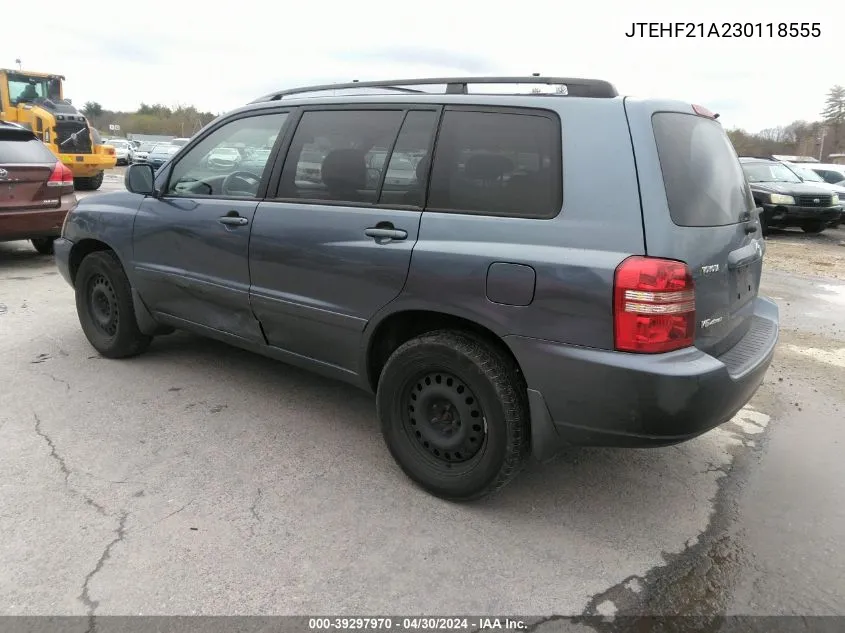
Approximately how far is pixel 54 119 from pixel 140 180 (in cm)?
1547

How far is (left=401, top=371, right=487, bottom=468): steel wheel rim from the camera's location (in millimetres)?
2850

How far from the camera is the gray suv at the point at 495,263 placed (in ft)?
8.00

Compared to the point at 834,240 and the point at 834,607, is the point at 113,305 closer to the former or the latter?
the point at 834,607

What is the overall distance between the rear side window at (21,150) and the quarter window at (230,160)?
14.2 ft

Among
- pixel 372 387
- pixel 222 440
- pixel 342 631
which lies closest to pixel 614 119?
pixel 372 387

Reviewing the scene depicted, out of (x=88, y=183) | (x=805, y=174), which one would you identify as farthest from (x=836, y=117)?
(x=88, y=183)

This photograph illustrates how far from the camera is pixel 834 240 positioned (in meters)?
12.8

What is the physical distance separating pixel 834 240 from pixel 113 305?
522 inches

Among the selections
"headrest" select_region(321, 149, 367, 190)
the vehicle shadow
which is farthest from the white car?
"headrest" select_region(321, 149, 367, 190)

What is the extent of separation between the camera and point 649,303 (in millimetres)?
2367

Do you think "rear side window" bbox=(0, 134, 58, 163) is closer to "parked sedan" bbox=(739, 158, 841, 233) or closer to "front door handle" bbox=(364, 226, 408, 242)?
"front door handle" bbox=(364, 226, 408, 242)

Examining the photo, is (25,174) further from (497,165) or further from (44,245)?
(497,165)

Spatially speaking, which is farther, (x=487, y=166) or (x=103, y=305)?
(x=103, y=305)

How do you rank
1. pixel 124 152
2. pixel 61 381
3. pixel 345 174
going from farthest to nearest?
pixel 124 152 → pixel 61 381 → pixel 345 174
